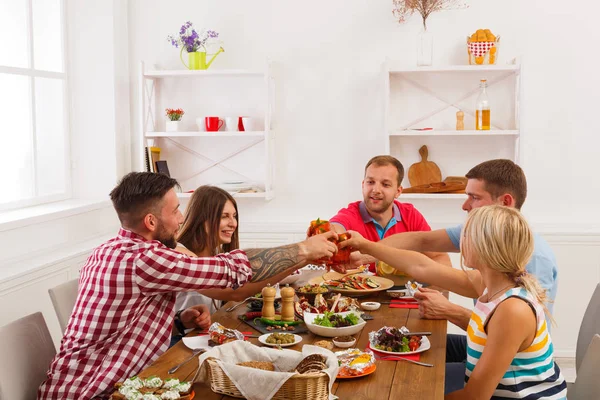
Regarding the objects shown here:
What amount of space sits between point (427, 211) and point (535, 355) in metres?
2.49

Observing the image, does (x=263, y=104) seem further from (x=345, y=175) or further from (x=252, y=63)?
(x=345, y=175)

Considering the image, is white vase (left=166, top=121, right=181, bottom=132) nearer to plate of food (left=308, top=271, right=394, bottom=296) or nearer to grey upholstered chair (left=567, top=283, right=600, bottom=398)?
plate of food (left=308, top=271, right=394, bottom=296)

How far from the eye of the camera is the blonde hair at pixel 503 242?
6.23ft

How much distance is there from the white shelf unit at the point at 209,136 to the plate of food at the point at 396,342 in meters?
2.34

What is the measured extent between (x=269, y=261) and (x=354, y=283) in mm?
529

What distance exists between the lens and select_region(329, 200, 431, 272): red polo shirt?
3.43 m

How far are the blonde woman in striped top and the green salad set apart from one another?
1.26ft

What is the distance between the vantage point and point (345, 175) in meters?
4.43

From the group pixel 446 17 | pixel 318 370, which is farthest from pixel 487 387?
pixel 446 17

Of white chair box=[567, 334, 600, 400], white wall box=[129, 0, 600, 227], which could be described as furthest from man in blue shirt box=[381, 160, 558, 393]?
white wall box=[129, 0, 600, 227]

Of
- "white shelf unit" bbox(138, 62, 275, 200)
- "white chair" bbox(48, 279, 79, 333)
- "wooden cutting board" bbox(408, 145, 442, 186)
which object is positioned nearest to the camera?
"white chair" bbox(48, 279, 79, 333)

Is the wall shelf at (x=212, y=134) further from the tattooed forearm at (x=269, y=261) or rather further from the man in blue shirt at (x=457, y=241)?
the tattooed forearm at (x=269, y=261)

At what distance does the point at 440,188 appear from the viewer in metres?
4.17

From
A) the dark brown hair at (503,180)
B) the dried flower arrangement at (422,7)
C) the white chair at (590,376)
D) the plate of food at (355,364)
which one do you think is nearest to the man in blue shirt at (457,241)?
the dark brown hair at (503,180)
